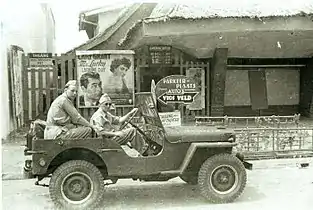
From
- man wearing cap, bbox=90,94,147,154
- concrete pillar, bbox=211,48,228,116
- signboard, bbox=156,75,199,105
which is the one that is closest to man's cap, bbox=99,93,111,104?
man wearing cap, bbox=90,94,147,154

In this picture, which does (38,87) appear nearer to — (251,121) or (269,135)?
(251,121)

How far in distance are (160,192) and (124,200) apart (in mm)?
175

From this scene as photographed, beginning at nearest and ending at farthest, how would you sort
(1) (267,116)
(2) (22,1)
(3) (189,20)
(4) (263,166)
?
1. (2) (22,1)
2. (3) (189,20)
3. (1) (267,116)
4. (4) (263,166)

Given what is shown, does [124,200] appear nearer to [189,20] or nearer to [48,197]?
[48,197]

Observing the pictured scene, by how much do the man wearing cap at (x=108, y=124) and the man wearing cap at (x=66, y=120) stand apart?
0.16 feet

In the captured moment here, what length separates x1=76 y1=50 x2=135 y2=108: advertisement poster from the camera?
87.7 inches

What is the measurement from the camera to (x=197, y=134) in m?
2.33

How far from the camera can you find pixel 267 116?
244 cm

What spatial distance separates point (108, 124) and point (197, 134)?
400mm

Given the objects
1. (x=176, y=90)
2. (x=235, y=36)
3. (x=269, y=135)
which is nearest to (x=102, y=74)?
(x=176, y=90)

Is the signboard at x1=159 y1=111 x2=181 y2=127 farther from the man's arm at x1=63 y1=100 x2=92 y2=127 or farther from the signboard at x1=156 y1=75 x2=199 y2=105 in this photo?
the man's arm at x1=63 y1=100 x2=92 y2=127

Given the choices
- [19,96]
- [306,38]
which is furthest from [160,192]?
[306,38]

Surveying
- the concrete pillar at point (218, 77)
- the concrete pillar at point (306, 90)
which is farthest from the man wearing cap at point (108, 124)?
the concrete pillar at point (306, 90)

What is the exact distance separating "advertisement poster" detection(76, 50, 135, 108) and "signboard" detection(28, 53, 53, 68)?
118mm
